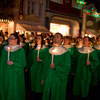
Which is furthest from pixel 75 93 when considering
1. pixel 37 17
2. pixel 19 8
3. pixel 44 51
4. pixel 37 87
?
pixel 37 17

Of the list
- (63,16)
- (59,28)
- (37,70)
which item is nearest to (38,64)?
(37,70)

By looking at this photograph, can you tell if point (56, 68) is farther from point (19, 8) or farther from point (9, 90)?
point (19, 8)

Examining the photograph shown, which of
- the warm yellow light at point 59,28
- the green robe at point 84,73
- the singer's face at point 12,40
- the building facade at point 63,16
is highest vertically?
the building facade at point 63,16

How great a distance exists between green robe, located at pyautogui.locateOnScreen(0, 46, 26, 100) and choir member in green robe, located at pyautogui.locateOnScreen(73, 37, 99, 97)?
7.74ft

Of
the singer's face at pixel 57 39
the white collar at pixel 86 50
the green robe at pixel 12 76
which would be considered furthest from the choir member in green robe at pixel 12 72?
the white collar at pixel 86 50

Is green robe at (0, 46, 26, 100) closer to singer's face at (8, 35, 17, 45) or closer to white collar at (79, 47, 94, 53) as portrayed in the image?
singer's face at (8, 35, 17, 45)

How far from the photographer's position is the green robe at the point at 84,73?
579 centimetres

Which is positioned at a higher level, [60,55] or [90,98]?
[60,55]

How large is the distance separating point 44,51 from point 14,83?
6.68ft

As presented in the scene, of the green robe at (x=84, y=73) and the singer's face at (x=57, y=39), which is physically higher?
the singer's face at (x=57, y=39)

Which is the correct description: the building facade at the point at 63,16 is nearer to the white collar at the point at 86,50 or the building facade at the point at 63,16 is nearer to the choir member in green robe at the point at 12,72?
the white collar at the point at 86,50

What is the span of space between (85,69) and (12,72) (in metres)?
2.73

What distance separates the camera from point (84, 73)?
19.0 ft

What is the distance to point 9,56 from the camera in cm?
425
